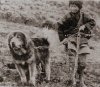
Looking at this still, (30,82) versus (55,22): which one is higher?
(55,22)

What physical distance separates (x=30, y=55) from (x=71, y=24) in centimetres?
51

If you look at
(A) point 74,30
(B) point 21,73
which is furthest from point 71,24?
(B) point 21,73

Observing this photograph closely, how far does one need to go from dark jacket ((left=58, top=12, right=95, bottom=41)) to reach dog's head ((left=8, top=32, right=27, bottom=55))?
0.37 m

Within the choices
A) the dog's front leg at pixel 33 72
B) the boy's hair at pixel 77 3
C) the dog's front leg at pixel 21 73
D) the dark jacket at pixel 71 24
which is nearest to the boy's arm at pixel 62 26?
the dark jacket at pixel 71 24

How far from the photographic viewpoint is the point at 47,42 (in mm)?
4457

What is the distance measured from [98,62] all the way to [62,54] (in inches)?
14.8

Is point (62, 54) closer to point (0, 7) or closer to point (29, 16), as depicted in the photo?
point (29, 16)

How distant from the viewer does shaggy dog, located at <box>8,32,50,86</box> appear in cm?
445

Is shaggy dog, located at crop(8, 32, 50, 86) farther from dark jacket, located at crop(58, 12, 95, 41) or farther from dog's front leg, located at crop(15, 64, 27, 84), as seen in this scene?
dark jacket, located at crop(58, 12, 95, 41)

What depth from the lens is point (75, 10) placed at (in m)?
4.44

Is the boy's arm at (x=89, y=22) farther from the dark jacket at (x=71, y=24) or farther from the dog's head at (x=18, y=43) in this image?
the dog's head at (x=18, y=43)

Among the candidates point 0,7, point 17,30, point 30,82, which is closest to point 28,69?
point 30,82

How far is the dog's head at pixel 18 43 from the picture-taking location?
175 inches

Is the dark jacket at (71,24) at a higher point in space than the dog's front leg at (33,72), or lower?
higher
